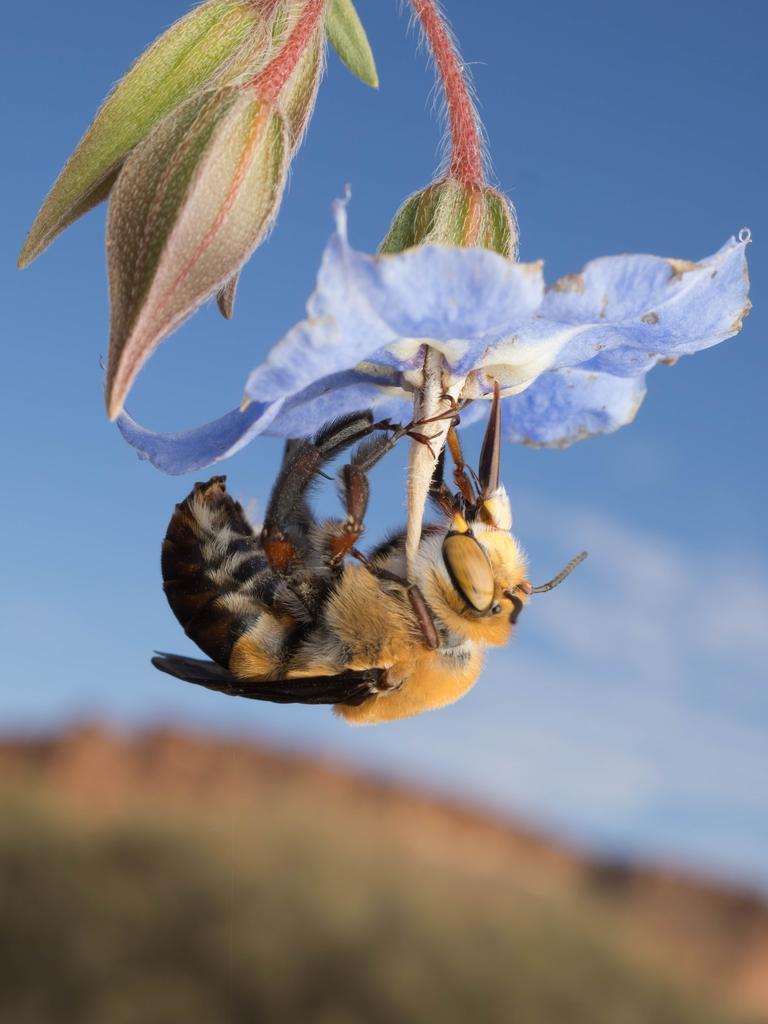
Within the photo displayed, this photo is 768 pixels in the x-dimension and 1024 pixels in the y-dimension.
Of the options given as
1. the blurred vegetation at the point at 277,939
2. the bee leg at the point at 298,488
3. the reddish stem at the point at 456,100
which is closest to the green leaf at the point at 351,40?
the reddish stem at the point at 456,100

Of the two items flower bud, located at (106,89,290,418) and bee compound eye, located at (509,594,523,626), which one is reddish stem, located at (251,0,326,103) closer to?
flower bud, located at (106,89,290,418)

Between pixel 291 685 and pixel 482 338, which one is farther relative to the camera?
pixel 291 685

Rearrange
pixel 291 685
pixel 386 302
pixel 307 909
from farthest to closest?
pixel 307 909 → pixel 291 685 → pixel 386 302

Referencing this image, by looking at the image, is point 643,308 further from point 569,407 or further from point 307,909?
point 307,909

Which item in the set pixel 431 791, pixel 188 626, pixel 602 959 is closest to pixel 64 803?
pixel 431 791

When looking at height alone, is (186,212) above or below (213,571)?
above

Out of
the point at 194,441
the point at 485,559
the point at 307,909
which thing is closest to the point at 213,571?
the point at 194,441

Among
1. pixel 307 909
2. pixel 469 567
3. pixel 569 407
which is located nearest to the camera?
pixel 469 567
